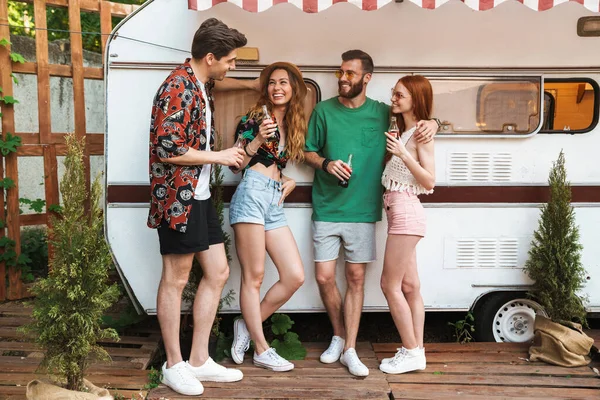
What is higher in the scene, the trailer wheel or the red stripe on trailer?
the red stripe on trailer

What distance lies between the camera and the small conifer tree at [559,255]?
4234 millimetres

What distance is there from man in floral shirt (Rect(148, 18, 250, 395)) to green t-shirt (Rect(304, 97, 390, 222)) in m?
0.80

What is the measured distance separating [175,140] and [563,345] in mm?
3050

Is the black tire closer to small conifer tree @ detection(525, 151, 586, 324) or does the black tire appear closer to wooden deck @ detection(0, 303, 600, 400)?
wooden deck @ detection(0, 303, 600, 400)

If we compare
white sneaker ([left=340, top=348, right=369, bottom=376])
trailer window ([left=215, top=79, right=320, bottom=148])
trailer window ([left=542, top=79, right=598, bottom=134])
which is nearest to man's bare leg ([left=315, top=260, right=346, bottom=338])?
white sneaker ([left=340, top=348, right=369, bottom=376])

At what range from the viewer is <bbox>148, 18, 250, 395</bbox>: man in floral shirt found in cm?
334

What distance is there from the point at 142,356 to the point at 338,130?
219 centimetres

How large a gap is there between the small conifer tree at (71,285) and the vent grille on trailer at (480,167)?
101 inches

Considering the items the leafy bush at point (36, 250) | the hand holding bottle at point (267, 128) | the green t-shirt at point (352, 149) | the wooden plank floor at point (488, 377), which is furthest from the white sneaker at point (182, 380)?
the leafy bush at point (36, 250)

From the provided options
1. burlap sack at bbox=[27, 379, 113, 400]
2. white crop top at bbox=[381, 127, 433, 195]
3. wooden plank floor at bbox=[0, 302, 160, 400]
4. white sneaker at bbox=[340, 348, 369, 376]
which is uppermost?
white crop top at bbox=[381, 127, 433, 195]

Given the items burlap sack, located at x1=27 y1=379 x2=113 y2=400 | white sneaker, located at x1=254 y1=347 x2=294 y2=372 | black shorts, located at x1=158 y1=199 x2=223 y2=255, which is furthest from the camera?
white sneaker, located at x1=254 y1=347 x2=294 y2=372

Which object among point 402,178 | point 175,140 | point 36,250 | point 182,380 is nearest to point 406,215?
point 402,178

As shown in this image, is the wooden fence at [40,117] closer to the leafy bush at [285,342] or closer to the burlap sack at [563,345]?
the leafy bush at [285,342]

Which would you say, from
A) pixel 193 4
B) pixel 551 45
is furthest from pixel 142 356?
pixel 551 45
